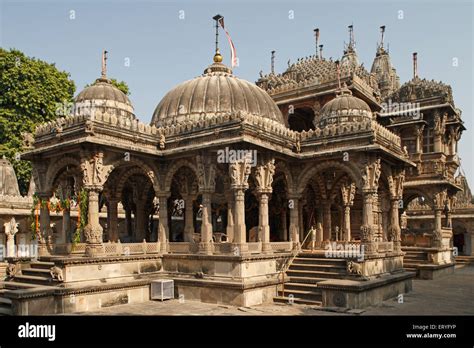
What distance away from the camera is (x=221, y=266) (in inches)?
704

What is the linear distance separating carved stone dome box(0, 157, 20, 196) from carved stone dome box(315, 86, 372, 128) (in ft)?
69.7

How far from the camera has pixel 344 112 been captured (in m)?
22.6

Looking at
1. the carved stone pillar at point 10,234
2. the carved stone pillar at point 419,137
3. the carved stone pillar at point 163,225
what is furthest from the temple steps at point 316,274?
the carved stone pillar at point 419,137

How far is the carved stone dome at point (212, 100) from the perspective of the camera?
22.1 meters

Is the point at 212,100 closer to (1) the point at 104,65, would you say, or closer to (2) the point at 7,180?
(1) the point at 104,65

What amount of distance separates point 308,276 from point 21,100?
2657 centimetres

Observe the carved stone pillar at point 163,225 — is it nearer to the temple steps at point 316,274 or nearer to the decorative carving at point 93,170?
the decorative carving at point 93,170

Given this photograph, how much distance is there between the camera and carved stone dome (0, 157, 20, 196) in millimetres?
31172

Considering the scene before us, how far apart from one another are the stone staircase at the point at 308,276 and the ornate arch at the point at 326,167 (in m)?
3.38

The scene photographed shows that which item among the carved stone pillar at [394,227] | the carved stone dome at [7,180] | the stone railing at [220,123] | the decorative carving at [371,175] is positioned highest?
the stone railing at [220,123]

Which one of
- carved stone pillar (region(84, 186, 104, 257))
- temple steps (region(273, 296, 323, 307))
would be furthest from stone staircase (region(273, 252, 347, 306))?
carved stone pillar (region(84, 186, 104, 257))

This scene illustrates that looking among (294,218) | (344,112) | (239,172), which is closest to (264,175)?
(239,172)
